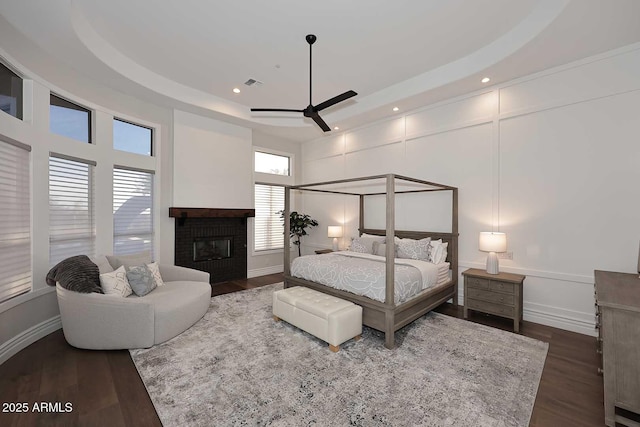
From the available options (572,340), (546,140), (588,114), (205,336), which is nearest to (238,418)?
(205,336)

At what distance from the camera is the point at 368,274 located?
3406mm

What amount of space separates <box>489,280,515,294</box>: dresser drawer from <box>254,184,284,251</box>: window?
4.71 m

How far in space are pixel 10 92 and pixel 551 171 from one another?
6502 millimetres

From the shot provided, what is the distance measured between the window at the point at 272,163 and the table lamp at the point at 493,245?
15.7 ft

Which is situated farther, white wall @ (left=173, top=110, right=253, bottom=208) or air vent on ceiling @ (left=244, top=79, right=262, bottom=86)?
white wall @ (left=173, top=110, right=253, bottom=208)

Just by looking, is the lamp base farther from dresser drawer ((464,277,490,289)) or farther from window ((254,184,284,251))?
window ((254,184,284,251))


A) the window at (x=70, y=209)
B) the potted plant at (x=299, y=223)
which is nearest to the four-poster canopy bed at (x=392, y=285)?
the potted plant at (x=299, y=223)

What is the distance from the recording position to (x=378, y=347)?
309cm

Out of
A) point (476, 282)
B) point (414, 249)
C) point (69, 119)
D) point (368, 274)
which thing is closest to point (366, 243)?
point (414, 249)

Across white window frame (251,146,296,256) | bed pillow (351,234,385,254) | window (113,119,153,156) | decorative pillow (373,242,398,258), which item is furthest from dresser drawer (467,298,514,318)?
window (113,119,153,156)

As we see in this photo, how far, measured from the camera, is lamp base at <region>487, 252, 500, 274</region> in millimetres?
3789

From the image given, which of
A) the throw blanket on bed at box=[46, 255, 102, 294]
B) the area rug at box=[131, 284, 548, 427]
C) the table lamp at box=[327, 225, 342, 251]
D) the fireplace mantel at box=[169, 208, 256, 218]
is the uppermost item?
the fireplace mantel at box=[169, 208, 256, 218]

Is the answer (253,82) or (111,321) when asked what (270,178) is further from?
(111,321)

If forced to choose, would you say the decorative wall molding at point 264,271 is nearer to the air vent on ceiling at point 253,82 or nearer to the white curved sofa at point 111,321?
the white curved sofa at point 111,321
